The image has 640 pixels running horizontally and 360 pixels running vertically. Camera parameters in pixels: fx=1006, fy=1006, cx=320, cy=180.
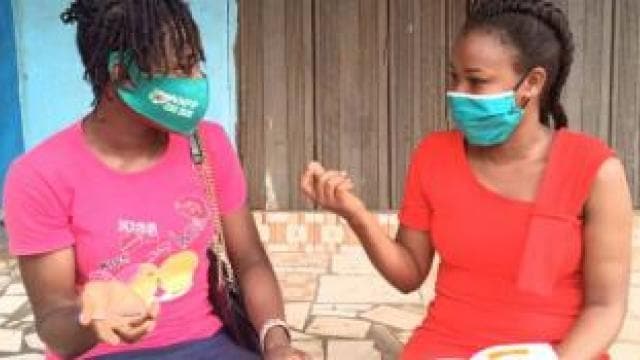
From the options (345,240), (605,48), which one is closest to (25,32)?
(345,240)

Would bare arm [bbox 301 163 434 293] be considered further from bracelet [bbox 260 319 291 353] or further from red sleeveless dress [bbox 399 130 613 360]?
bracelet [bbox 260 319 291 353]

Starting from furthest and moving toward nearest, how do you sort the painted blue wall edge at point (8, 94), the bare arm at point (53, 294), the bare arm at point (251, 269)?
the painted blue wall edge at point (8, 94)
the bare arm at point (251, 269)
the bare arm at point (53, 294)

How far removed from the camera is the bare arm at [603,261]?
7.89ft

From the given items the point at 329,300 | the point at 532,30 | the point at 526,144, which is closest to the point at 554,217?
the point at 526,144

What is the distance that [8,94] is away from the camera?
18.1 ft

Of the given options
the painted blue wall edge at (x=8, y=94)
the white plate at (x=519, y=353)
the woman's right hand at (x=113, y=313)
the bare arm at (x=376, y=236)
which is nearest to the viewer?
the woman's right hand at (x=113, y=313)

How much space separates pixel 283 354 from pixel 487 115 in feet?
2.46

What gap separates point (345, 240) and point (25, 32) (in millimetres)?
2072

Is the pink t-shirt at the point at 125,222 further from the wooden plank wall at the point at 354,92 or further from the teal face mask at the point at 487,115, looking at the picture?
the wooden plank wall at the point at 354,92

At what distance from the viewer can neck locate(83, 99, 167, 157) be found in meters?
2.38

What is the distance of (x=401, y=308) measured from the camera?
15.1ft

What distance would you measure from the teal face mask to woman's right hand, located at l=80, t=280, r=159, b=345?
0.93 m

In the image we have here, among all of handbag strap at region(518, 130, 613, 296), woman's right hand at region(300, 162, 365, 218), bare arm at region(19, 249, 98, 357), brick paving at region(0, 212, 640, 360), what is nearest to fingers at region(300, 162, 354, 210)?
woman's right hand at region(300, 162, 365, 218)

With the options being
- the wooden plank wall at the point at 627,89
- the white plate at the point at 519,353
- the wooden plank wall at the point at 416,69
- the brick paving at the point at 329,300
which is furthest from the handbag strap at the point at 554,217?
the wooden plank wall at the point at 627,89
